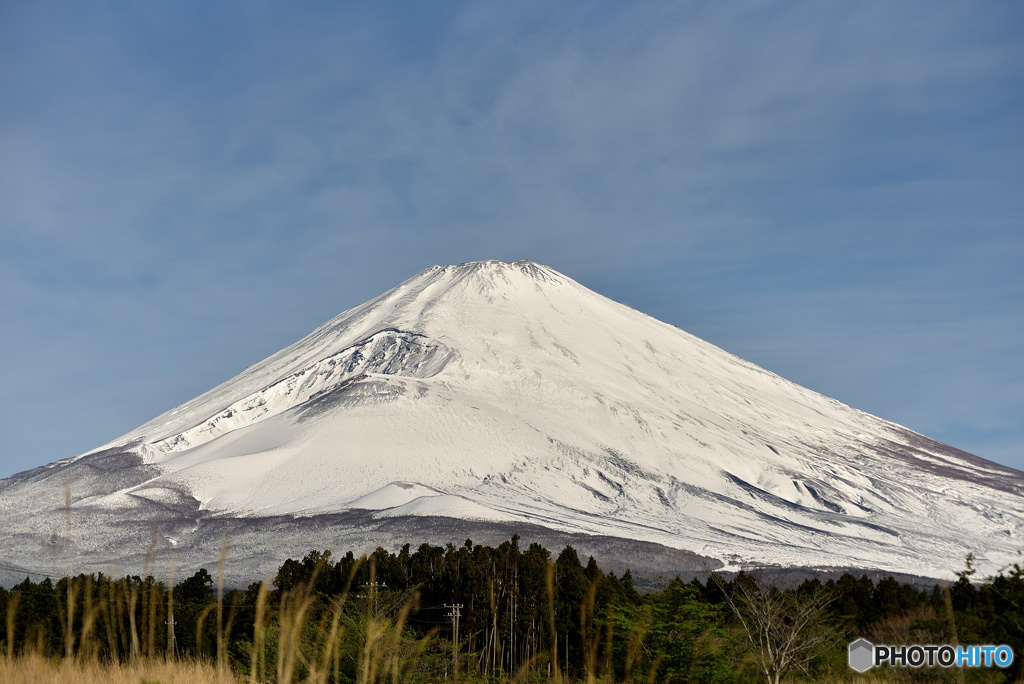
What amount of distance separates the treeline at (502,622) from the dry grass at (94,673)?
0.54 ft

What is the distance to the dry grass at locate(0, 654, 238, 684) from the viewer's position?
626cm

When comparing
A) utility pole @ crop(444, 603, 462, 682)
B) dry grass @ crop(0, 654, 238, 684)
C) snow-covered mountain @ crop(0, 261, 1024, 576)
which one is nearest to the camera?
dry grass @ crop(0, 654, 238, 684)

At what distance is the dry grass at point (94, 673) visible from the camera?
6258mm

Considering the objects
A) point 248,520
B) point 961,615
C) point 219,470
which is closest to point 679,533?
Answer: point 248,520

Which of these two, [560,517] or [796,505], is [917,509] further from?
[560,517]

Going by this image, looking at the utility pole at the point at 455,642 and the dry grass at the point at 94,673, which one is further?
the utility pole at the point at 455,642

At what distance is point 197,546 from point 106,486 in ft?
146

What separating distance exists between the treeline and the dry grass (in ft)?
0.54

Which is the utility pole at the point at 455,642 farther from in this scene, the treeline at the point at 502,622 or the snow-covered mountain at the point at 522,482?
the snow-covered mountain at the point at 522,482

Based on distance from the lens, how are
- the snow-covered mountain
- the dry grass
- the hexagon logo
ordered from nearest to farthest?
the dry grass < the hexagon logo < the snow-covered mountain

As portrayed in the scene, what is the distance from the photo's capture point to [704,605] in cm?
3406
